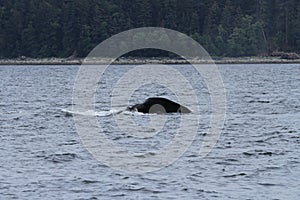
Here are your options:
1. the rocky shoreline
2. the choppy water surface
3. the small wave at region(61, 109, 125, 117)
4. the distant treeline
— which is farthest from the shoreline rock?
the choppy water surface

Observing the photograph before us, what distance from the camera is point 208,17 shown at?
141m

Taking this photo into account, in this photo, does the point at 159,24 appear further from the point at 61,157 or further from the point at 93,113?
the point at 61,157

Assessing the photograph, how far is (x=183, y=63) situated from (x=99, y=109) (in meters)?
88.3

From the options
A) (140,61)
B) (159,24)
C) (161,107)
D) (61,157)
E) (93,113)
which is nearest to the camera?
(61,157)

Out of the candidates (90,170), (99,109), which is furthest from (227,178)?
(99,109)

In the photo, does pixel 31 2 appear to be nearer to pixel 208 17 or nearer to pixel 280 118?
pixel 208 17

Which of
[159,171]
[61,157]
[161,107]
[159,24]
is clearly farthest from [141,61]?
[159,171]

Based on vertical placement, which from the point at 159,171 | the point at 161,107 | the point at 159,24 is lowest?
the point at 159,171

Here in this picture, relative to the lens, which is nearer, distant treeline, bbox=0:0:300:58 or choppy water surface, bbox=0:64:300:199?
choppy water surface, bbox=0:64:300:199

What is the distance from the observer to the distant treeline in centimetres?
13662

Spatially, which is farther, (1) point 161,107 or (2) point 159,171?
(1) point 161,107

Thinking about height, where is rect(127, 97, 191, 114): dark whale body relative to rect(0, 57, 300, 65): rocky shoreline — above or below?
above

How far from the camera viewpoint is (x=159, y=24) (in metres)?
142

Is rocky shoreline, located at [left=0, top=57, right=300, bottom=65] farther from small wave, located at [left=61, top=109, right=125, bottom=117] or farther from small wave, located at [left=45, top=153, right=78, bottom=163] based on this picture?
small wave, located at [left=45, top=153, right=78, bottom=163]
